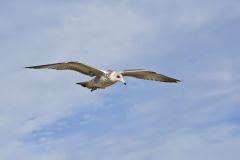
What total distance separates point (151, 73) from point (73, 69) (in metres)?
6.47

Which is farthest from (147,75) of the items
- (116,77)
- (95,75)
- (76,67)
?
(76,67)

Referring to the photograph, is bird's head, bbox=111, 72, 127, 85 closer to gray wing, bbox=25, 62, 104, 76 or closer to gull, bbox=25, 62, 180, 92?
gull, bbox=25, 62, 180, 92

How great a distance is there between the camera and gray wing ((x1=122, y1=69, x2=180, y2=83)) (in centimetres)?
4400

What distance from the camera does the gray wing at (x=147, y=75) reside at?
44.0 m

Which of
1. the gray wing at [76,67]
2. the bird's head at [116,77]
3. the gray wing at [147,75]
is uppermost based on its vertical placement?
the gray wing at [147,75]

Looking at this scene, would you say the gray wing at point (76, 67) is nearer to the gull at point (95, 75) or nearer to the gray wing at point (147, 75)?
the gull at point (95, 75)

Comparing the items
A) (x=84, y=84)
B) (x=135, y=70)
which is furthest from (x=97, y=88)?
(x=135, y=70)

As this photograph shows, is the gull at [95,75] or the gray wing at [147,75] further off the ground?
the gray wing at [147,75]

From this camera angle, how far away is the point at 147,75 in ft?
150

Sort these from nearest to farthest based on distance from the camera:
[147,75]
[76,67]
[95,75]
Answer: [76,67], [95,75], [147,75]

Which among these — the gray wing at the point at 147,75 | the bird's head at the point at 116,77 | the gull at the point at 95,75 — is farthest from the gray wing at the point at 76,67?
the gray wing at the point at 147,75

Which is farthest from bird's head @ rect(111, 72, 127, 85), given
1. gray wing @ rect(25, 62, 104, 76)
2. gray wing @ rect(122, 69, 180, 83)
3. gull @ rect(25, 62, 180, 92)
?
gray wing @ rect(122, 69, 180, 83)

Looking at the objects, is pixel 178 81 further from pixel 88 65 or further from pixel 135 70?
pixel 88 65

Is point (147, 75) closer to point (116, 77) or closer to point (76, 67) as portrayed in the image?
point (116, 77)
